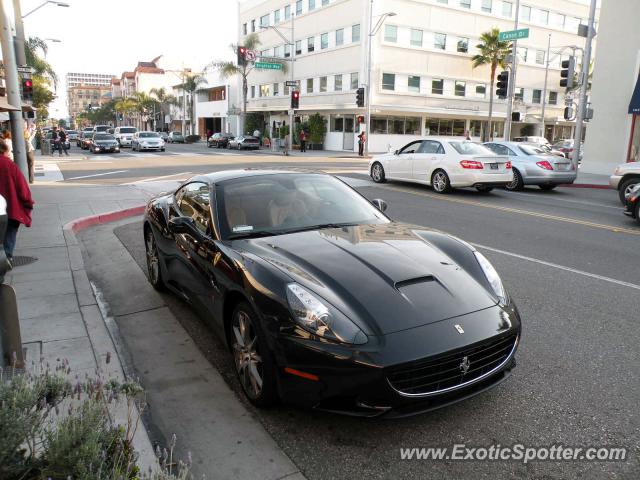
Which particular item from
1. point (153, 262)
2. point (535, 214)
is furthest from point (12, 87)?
point (535, 214)

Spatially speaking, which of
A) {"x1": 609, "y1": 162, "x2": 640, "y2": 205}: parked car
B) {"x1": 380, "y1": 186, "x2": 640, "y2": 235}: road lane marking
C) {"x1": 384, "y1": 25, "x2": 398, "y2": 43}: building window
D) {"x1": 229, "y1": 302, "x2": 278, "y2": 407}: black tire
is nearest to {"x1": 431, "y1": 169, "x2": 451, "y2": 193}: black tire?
{"x1": 380, "y1": 186, "x2": 640, "y2": 235}: road lane marking

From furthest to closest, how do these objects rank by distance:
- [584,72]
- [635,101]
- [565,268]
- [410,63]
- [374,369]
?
[410,63], [635,101], [584,72], [565,268], [374,369]

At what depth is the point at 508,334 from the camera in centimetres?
328

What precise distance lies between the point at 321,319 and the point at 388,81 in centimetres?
4200

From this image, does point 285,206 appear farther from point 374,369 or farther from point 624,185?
point 624,185

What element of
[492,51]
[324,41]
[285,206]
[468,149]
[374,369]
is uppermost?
[324,41]

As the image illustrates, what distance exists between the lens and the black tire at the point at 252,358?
3.25 meters

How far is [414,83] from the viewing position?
43.9 metres

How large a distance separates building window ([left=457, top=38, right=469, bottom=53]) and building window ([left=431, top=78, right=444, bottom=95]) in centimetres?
349

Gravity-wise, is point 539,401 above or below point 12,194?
below

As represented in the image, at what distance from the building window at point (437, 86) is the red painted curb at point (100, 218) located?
1485 inches

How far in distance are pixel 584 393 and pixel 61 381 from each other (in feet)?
10.7

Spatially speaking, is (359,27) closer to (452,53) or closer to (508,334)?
(452,53)

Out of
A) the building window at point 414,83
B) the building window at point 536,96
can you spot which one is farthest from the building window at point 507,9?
the building window at point 414,83
